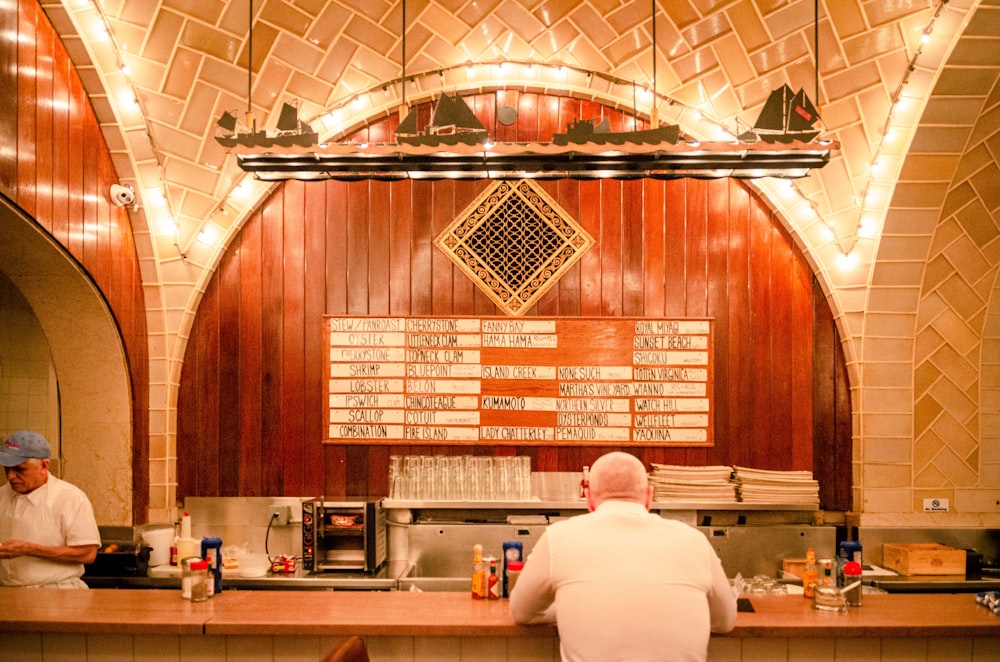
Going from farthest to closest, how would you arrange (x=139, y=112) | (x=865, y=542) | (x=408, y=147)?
(x=865, y=542)
(x=139, y=112)
(x=408, y=147)

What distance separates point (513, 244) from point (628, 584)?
336 cm

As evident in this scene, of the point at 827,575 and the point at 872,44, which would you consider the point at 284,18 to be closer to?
the point at 872,44

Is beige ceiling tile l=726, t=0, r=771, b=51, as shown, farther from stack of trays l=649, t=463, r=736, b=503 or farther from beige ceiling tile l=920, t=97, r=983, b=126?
stack of trays l=649, t=463, r=736, b=503

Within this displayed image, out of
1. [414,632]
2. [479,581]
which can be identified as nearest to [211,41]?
[479,581]

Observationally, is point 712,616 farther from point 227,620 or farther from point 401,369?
point 401,369

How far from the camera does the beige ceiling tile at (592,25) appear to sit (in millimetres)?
4691

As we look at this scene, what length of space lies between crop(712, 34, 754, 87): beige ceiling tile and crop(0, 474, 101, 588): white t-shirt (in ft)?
14.7

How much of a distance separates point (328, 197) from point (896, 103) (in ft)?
12.1

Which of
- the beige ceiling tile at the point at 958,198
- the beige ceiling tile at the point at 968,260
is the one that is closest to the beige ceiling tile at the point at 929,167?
the beige ceiling tile at the point at 958,198

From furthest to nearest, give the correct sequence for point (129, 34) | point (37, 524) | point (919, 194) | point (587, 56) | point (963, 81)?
point (587, 56), point (919, 194), point (129, 34), point (963, 81), point (37, 524)

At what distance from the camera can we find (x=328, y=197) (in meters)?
5.30

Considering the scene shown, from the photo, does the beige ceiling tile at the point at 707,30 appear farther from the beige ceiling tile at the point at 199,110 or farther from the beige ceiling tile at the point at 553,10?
the beige ceiling tile at the point at 199,110

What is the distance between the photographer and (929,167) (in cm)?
448

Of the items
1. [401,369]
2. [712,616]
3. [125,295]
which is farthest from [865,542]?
[125,295]
